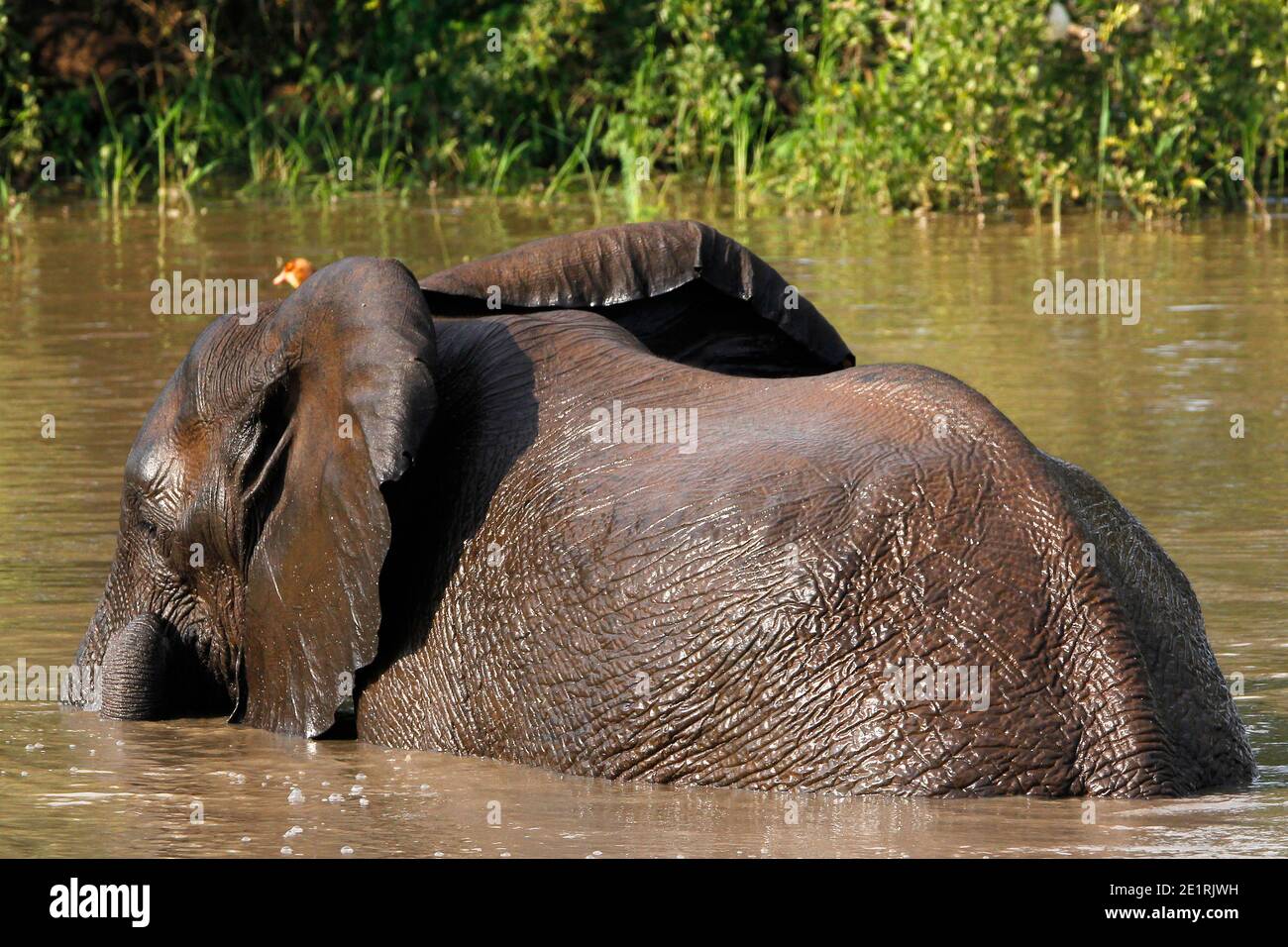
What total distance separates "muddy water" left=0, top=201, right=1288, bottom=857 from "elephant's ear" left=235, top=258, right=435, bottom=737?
19cm

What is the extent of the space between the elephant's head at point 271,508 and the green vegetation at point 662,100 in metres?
10.0

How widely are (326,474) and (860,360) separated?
522cm

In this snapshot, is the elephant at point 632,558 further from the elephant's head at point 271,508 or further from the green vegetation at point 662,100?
the green vegetation at point 662,100

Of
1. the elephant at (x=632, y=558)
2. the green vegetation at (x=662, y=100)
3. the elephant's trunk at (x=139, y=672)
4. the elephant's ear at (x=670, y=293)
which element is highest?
the green vegetation at (x=662, y=100)

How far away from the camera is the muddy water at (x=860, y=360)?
4.01 meters

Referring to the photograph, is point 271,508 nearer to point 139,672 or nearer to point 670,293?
point 139,672

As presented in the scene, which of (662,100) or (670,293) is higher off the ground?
(662,100)

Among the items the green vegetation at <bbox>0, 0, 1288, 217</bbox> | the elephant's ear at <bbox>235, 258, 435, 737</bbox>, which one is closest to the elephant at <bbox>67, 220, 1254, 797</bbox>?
the elephant's ear at <bbox>235, 258, 435, 737</bbox>

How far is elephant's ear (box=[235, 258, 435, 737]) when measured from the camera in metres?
4.48

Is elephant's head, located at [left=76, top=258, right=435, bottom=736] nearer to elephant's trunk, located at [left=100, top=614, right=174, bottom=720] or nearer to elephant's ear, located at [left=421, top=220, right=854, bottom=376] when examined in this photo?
elephant's trunk, located at [left=100, top=614, right=174, bottom=720]

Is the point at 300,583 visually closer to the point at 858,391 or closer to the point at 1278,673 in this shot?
the point at 858,391

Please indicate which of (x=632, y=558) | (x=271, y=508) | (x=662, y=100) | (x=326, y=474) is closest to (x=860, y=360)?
(x=271, y=508)

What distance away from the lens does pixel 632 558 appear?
4305 millimetres

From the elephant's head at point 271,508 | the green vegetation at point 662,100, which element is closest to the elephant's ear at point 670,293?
the elephant's head at point 271,508
